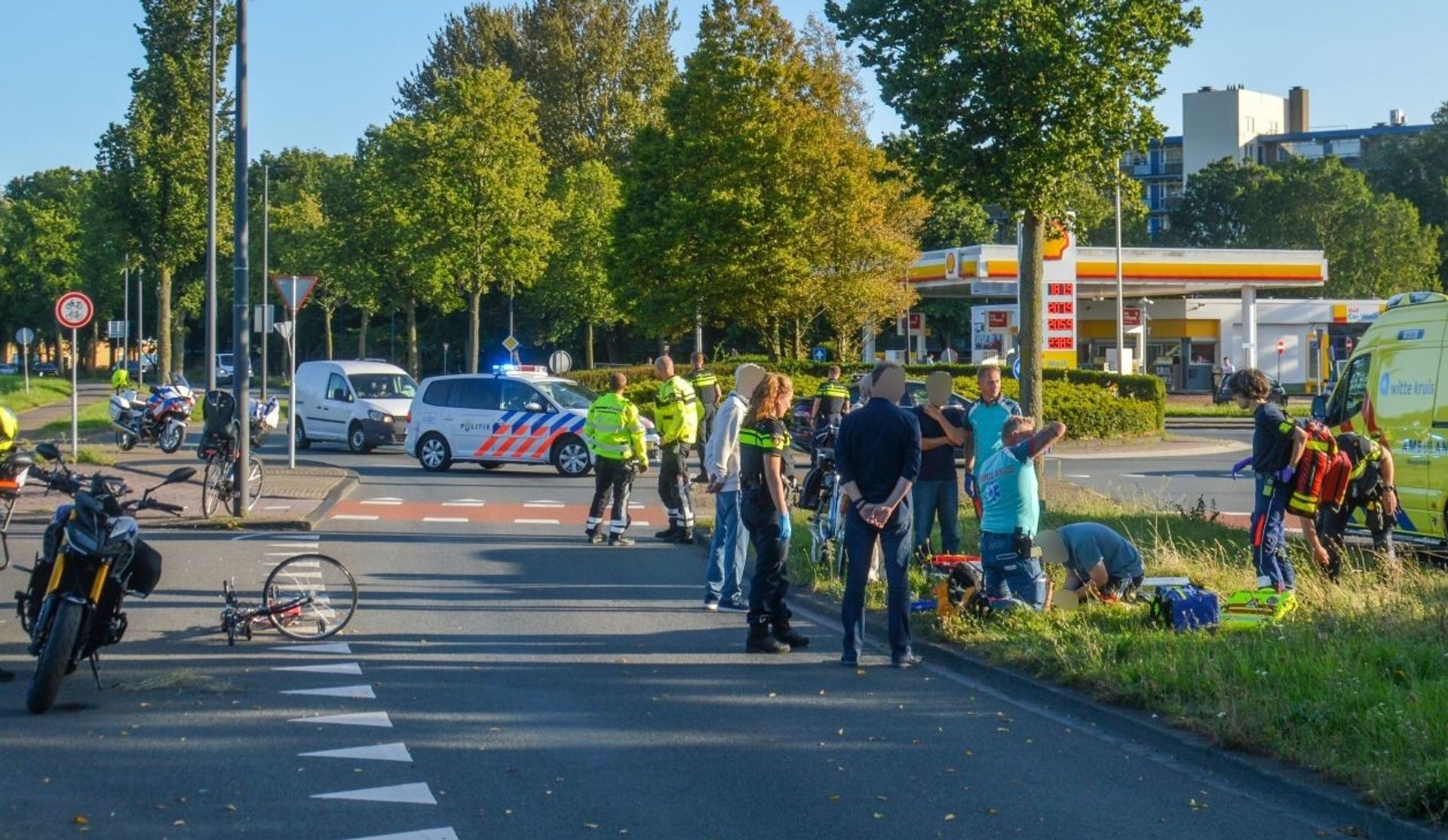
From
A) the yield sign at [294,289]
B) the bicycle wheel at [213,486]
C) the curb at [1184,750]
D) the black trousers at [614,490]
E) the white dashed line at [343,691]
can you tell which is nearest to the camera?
the curb at [1184,750]

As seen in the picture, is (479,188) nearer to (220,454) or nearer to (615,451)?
(220,454)

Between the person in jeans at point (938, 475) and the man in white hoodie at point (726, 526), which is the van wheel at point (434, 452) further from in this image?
the man in white hoodie at point (726, 526)

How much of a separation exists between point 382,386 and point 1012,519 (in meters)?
24.0

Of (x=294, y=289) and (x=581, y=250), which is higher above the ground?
(x=581, y=250)

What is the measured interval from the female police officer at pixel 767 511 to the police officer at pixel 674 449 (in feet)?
17.7

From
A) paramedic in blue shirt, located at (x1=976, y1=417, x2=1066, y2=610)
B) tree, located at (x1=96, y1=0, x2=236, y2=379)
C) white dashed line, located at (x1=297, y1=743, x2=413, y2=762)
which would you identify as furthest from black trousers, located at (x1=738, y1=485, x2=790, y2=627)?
tree, located at (x1=96, y1=0, x2=236, y2=379)

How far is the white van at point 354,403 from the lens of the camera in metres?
32.2

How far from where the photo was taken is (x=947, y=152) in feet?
56.3

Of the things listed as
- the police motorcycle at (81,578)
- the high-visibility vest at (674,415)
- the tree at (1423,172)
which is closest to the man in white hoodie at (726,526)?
the high-visibility vest at (674,415)

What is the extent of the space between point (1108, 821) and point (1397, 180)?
3594 inches

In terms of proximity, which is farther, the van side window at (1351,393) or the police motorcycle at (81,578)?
the van side window at (1351,393)

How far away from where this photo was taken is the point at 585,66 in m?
71.2

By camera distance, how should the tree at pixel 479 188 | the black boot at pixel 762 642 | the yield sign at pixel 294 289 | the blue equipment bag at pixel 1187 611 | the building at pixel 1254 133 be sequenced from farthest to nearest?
1. the building at pixel 1254 133
2. the tree at pixel 479 188
3. the yield sign at pixel 294 289
4. the black boot at pixel 762 642
5. the blue equipment bag at pixel 1187 611

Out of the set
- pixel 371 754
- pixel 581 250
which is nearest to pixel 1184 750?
pixel 371 754
